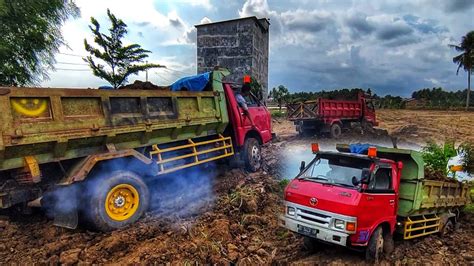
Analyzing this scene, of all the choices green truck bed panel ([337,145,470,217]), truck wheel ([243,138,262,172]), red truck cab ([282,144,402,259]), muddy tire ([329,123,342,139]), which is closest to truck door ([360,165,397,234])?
red truck cab ([282,144,402,259])

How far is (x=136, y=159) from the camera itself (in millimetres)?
6180

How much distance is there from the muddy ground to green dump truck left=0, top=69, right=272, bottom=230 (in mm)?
349

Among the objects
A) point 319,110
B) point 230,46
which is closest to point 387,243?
point 319,110

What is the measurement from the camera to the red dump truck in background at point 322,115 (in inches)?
659

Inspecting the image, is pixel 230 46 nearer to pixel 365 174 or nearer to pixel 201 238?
pixel 201 238

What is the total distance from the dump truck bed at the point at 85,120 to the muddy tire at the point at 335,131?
10726 millimetres

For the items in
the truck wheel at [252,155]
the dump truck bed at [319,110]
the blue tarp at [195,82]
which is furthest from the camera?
the dump truck bed at [319,110]

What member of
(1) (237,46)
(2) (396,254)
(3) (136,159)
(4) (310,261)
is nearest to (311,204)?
(4) (310,261)

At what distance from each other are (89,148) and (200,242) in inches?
91.4

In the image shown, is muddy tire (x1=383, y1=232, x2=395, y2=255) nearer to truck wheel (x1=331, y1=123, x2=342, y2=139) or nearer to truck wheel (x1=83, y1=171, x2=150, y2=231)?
truck wheel (x1=83, y1=171, x2=150, y2=231)

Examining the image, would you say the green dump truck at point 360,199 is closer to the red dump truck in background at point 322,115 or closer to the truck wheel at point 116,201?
the truck wheel at point 116,201

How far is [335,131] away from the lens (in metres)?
17.5

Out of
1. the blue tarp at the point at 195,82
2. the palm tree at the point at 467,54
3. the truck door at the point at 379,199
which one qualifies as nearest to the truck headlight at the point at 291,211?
the truck door at the point at 379,199

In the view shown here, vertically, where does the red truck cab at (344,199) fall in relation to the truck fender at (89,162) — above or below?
below
